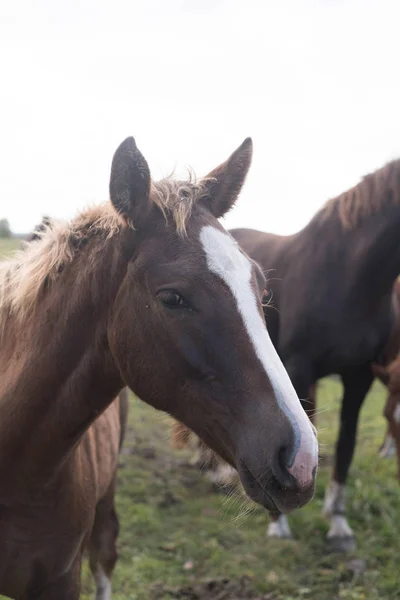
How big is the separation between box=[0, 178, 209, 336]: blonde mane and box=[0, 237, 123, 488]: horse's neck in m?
0.07

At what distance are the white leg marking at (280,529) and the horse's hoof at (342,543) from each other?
13.5 inches

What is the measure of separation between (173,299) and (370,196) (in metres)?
3.18

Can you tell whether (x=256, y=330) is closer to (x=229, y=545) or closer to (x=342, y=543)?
(x=229, y=545)

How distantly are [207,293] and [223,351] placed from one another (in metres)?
0.19

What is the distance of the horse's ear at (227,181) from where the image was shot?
2.16 metres

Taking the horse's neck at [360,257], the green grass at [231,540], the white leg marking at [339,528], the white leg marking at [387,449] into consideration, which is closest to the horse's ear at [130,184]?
the green grass at [231,540]

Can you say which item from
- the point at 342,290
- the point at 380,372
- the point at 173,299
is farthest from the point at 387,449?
the point at 173,299

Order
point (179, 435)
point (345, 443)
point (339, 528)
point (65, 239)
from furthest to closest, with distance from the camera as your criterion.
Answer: point (345, 443) → point (339, 528) → point (179, 435) → point (65, 239)

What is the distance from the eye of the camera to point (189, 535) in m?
4.73

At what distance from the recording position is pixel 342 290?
4.56 metres

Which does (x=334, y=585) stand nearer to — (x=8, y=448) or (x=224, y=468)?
(x=224, y=468)

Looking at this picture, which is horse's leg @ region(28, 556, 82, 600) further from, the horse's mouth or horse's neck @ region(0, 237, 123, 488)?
the horse's mouth

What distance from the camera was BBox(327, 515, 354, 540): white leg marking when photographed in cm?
475

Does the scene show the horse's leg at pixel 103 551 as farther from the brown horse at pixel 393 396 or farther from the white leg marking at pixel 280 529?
the brown horse at pixel 393 396
